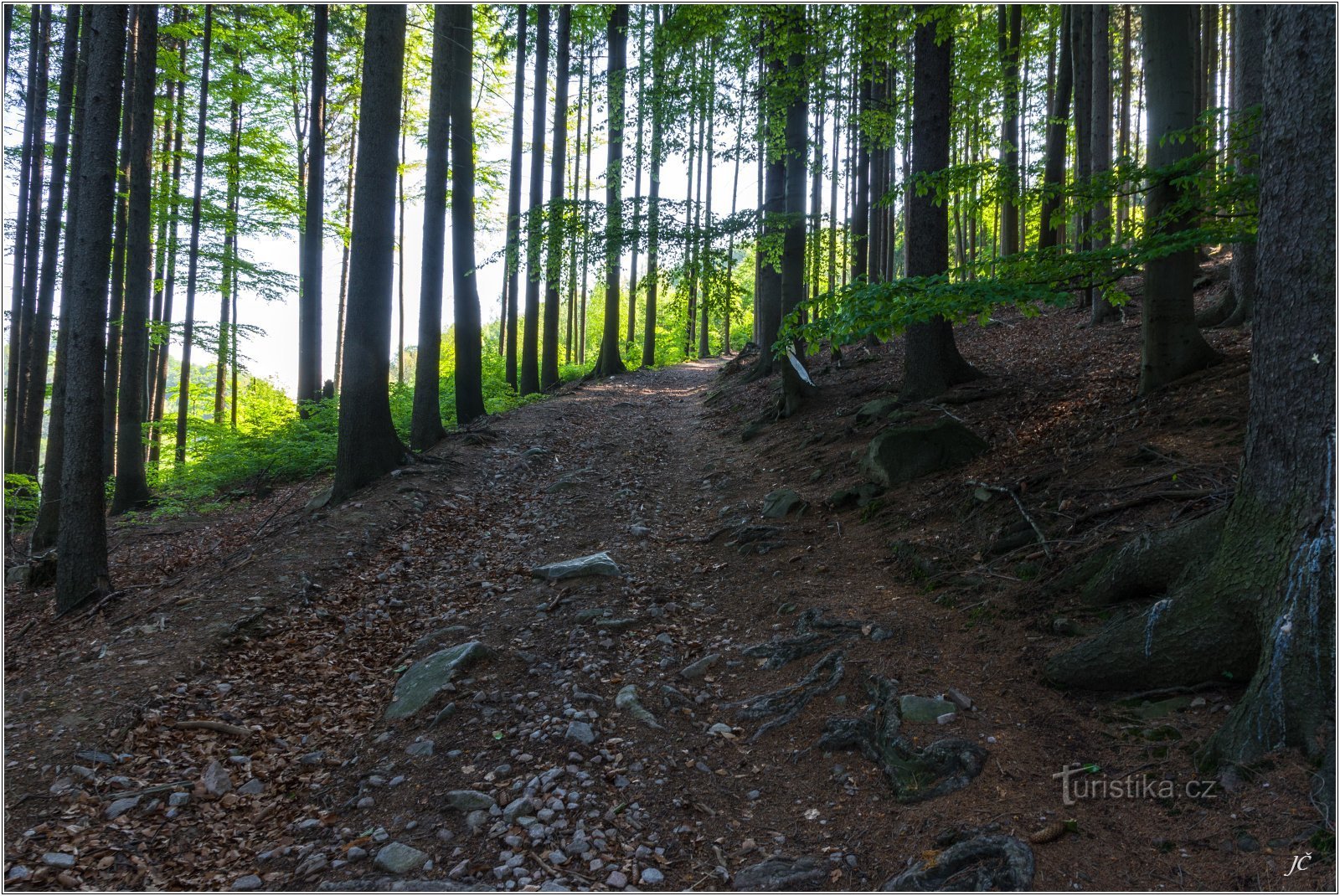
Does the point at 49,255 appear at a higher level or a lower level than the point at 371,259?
higher

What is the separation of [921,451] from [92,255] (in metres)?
8.55

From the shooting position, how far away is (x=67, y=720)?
15.1 ft

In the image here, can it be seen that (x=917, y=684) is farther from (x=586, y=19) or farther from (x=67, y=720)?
(x=586, y=19)

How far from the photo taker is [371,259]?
9.72m

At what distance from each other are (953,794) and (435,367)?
11172mm

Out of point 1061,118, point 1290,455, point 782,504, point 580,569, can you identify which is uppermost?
point 1061,118

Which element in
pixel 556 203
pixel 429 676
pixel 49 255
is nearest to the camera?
pixel 429 676

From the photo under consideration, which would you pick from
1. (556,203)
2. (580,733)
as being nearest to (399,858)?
(580,733)

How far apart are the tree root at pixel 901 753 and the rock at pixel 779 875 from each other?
0.62 meters

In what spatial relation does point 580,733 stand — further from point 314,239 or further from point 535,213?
point 314,239

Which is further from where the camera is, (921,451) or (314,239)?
(314,239)

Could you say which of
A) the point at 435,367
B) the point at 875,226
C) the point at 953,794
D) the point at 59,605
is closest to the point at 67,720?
the point at 59,605

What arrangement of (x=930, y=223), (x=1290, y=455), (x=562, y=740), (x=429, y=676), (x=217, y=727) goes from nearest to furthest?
1. (x=1290, y=455)
2. (x=562, y=740)
3. (x=217, y=727)
4. (x=429, y=676)
5. (x=930, y=223)

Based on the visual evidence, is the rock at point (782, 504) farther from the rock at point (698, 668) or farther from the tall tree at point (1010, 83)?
the tall tree at point (1010, 83)
